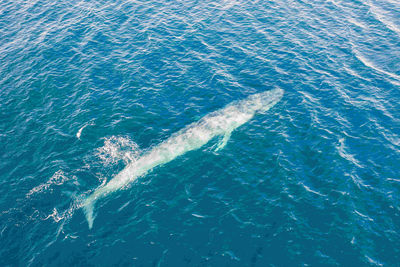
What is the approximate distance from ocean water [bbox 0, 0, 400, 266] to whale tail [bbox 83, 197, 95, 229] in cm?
33

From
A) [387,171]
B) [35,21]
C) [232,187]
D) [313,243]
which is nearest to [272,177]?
[232,187]

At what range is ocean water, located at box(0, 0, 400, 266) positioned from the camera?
2708 cm

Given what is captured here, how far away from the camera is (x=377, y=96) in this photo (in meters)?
42.3

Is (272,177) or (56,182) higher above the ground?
(56,182)

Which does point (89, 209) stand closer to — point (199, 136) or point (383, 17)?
point (199, 136)

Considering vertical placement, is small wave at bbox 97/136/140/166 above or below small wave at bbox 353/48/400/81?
above

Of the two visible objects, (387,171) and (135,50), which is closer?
(387,171)

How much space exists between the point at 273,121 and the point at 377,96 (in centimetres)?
1662

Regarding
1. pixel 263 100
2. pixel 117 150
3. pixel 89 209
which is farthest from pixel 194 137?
pixel 89 209

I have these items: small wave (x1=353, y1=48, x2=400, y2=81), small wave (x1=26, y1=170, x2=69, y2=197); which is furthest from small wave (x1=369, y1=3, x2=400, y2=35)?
small wave (x1=26, y1=170, x2=69, y2=197)

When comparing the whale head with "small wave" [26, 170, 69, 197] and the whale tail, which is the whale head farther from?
"small wave" [26, 170, 69, 197]

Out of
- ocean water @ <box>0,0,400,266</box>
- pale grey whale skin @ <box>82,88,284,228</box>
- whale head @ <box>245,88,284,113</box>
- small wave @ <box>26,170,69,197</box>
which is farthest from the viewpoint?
Answer: whale head @ <box>245,88,284,113</box>

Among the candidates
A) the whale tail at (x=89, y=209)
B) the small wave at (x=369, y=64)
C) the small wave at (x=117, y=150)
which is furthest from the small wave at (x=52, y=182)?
the small wave at (x=369, y=64)

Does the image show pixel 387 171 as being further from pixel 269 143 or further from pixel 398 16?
pixel 398 16
